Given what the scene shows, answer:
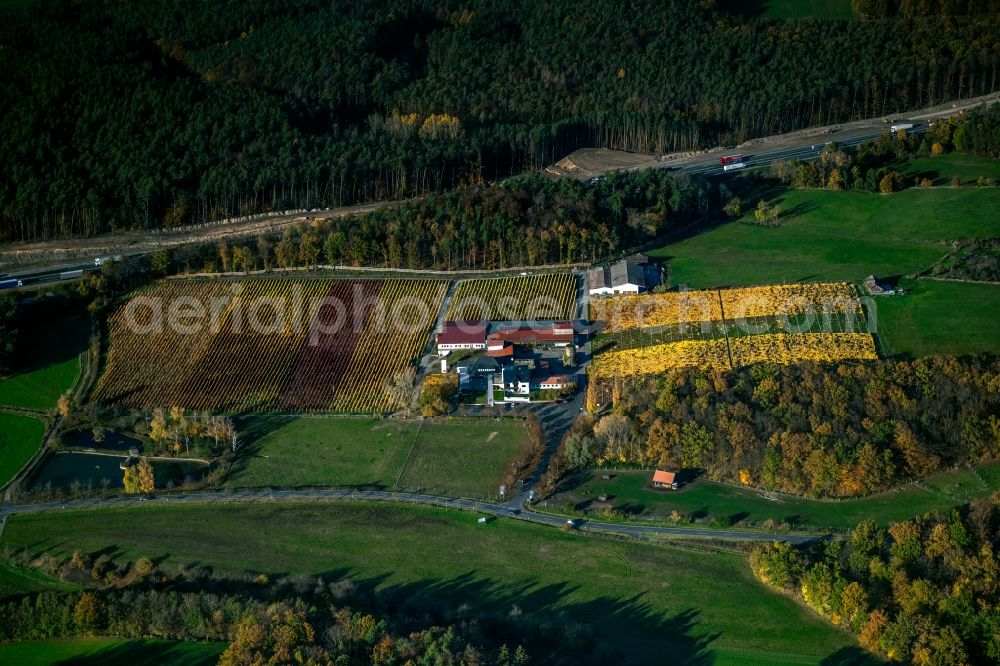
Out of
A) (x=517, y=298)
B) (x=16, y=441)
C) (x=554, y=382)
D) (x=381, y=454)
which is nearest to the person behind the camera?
(x=381, y=454)

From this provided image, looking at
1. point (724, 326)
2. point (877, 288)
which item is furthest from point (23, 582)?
point (877, 288)

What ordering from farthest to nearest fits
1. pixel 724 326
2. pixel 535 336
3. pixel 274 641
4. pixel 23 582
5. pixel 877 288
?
pixel 877 288
pixel 535 336
pixel 724 326
pixel 23 582
pixel 274 641

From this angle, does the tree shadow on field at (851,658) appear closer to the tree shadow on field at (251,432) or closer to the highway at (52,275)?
the tree shadow on field at (251,432)

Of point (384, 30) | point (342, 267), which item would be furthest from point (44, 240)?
point (384, 30)

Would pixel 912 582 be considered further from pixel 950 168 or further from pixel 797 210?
pixel 950 168

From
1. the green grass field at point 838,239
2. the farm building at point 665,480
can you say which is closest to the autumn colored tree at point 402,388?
the farm building at point 665,480

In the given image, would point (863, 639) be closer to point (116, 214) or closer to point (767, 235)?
point (767, 235)

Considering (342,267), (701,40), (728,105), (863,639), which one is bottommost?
(863,639)

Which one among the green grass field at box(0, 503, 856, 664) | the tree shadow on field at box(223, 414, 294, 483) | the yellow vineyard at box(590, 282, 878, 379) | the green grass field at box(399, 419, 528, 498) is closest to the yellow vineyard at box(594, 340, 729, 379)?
the yellow vineyard at box(590, 282, 878, 379)
